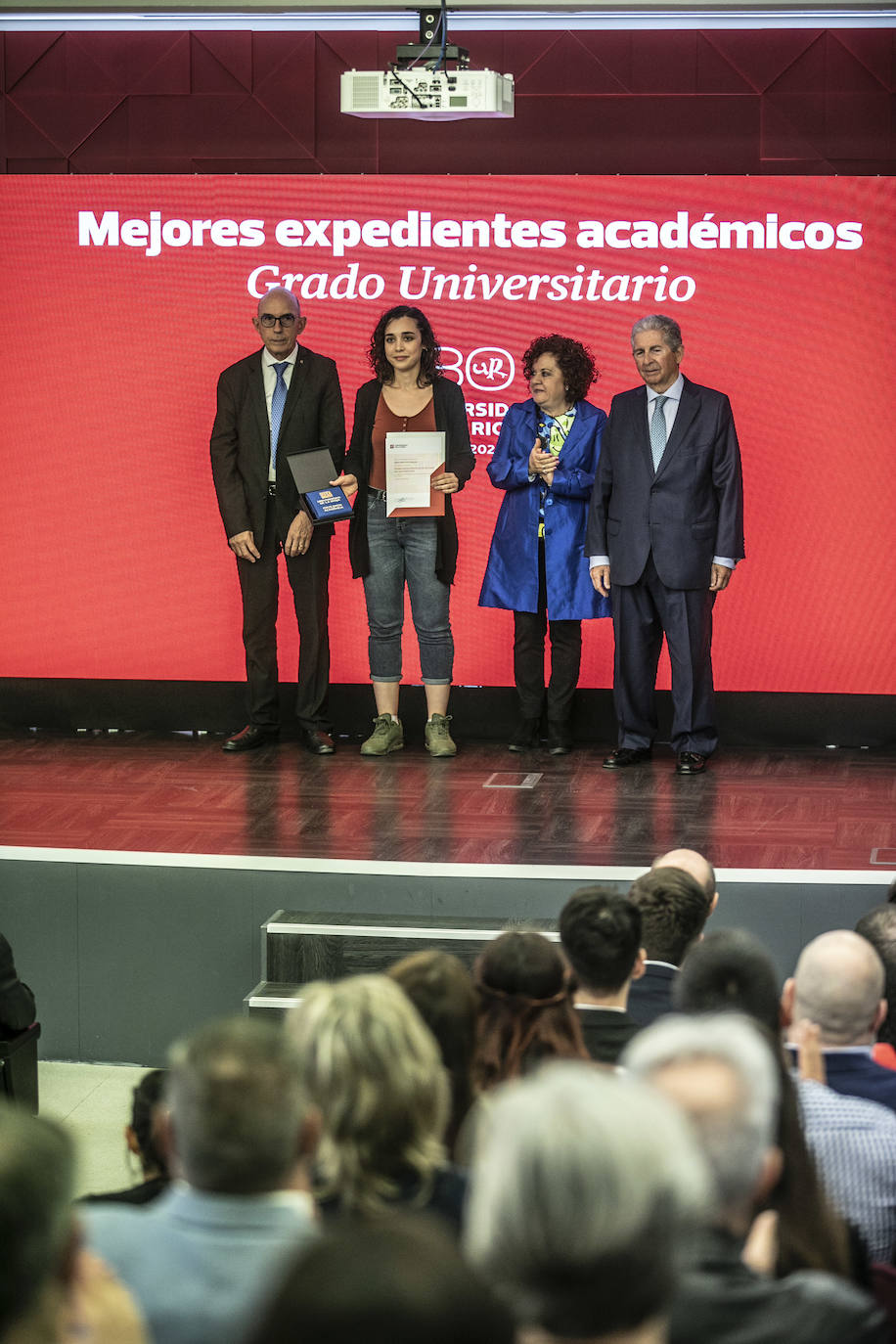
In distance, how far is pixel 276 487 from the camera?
20.9 ft

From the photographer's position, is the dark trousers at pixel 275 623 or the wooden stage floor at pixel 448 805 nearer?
the wooden stage floor at pixel 448 805

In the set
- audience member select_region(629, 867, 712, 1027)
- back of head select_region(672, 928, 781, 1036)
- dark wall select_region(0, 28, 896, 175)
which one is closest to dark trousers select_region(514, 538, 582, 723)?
dark wall select_region(0, 28, 896, 175)

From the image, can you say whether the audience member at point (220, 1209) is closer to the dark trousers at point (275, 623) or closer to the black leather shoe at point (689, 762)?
the black leather shoe at point (689, 762)

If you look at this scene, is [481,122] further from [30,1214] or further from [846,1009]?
[30,1214]

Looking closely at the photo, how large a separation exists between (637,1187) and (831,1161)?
43.9 inches

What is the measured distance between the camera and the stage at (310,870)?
179 inches

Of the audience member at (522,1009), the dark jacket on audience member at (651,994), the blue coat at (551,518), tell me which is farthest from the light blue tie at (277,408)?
the audience member at (522,1009)

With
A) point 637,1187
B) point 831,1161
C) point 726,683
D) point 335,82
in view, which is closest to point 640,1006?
point 831,1161

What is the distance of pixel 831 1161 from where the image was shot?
2.17 m

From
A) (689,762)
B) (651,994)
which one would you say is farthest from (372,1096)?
(689,762)

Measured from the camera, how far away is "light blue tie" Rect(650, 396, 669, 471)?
19.8 feet

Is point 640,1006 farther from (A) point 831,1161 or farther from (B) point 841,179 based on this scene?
(B) point 841,179

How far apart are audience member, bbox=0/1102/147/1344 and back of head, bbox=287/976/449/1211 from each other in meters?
0.41

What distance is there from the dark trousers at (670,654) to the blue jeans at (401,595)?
26.7 inches
